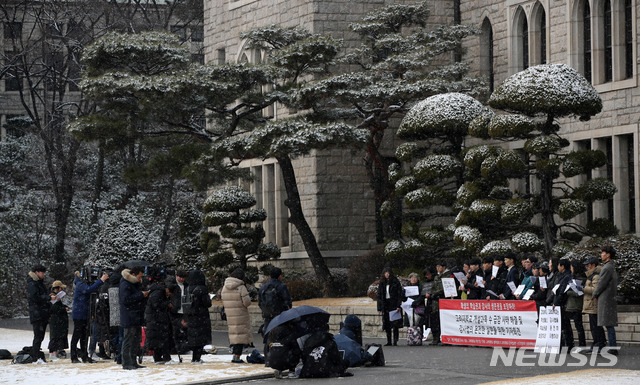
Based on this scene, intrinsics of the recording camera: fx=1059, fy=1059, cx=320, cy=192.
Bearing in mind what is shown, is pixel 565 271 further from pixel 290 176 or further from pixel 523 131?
pixel 290 176

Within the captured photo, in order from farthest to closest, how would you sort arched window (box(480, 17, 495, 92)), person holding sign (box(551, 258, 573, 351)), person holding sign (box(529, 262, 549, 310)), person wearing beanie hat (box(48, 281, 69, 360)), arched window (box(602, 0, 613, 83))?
arched window (box(480, 17, 495, 92)) → arched window (box(602, 0, 613, 83)) → person wearing beanie hat (box(48, 281, 69, 360)) → person holding sign (box(529, 262, 549, 310)) → person holding sign (box(551, 258, 573, 351))

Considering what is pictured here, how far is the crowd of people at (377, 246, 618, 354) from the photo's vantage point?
1602 centimetres

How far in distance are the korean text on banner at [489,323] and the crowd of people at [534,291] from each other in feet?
0.75

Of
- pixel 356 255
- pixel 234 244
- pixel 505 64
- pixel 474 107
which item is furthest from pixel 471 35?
pixel 234 244

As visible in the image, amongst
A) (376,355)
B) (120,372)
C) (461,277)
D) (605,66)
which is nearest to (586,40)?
(605,66)

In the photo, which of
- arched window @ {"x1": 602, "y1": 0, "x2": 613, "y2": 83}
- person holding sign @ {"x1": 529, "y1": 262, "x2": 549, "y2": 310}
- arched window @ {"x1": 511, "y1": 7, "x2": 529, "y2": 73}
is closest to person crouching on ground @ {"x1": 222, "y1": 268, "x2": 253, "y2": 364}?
person holding sign @ {"x1": 529, "y1": 262, "x2": 549, "y2": 310}

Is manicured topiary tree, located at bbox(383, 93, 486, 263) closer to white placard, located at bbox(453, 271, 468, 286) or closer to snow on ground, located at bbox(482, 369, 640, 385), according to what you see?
white placard, located at bbox(453, 271, 468, 286)

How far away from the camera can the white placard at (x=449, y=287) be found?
18812 millimetres

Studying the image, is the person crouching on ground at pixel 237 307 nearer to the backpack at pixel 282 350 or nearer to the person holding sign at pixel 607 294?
the backpack at pixel 282 350

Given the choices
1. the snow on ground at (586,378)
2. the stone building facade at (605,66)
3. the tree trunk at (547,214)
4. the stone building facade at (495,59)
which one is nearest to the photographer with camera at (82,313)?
the snow on ground at (586,378)

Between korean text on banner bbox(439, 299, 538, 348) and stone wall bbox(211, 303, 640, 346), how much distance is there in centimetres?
144

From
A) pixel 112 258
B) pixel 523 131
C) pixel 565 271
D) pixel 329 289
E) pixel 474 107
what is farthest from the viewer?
pixel 112 258

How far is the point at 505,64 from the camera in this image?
2816cm

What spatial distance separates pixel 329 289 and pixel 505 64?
25.0 ft
